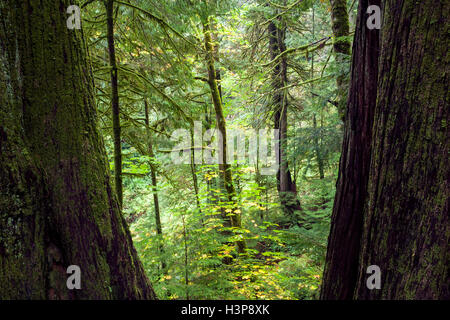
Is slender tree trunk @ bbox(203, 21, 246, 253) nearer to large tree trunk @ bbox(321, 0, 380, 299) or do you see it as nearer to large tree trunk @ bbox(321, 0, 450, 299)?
large tree trunk @ bbox(321, 0, 380, 299)

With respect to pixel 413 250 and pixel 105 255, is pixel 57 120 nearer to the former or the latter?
pixel 105 255

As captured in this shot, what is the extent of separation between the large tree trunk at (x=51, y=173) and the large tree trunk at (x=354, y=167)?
1616 millimetres

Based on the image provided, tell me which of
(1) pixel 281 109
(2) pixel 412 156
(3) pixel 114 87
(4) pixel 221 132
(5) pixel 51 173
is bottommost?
(5) pixel 51 173

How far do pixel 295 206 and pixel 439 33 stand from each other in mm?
8559

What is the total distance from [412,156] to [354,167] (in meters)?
0.42

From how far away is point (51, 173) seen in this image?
1.57m

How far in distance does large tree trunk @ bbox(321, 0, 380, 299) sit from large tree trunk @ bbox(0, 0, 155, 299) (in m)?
1.62

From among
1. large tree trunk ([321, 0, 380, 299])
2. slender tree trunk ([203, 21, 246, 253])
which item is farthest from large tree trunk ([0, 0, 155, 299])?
slender tree trunk ([203, 21, 246, 253])

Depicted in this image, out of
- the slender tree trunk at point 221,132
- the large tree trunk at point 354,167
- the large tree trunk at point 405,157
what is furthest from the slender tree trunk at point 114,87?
the slender tree trunk at point 221,132

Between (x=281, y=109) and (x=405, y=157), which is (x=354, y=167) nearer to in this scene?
(x=405, y=157)

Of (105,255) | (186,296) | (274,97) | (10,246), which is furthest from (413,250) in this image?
(274,97)

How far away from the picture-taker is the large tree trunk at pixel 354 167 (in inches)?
66.3

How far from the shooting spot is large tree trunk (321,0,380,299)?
5.52 ft

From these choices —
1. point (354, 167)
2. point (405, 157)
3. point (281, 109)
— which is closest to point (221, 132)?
point (281, 109)
